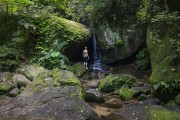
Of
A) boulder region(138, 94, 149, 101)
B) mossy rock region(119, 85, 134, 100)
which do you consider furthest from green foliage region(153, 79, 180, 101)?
mossy rock region(119, 85, 134, 100)

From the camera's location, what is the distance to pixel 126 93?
36.8 feet

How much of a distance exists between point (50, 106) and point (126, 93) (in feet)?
12.3

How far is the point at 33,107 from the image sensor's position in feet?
28.7

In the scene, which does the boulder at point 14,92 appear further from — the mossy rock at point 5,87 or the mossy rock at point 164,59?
the mossy rock at point 164,59

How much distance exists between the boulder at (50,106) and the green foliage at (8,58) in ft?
11.4

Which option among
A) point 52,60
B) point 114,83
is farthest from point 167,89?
point 52,60

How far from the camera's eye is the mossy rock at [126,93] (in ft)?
36.2

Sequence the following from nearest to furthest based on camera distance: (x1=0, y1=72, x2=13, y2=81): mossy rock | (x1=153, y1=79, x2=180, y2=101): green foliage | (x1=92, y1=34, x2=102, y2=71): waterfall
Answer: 1. (x1=153, y1=79, x2=180, y2=101): green foliage
2. (x1=0, y1=72, x2=13, y2=81): mossy rock
3. (x1=92, y1=34, x2=102, y2=71): waterfall

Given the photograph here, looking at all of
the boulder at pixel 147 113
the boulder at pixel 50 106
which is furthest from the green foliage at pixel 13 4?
the boulder at pixel 147 113

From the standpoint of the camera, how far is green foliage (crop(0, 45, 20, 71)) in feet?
42.8

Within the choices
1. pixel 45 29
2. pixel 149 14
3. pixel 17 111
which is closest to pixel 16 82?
pixel 17 111

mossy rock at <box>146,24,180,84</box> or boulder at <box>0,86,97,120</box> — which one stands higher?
mossy rock at <box>146,24,180,84</box>

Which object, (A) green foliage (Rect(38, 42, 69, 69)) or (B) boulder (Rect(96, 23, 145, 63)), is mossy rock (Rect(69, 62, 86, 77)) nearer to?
(A) green foliage (Rect(38, 42, 69, 69))

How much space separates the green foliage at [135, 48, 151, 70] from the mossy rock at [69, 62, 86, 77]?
328 cm
